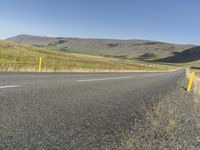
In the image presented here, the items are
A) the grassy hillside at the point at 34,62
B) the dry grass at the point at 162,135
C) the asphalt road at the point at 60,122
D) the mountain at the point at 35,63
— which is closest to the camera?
the asphalt road at the point at 60,122

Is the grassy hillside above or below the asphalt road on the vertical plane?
above

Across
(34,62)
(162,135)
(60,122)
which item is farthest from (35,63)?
(162,135)

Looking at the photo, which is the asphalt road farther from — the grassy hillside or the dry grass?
the grassy hillside

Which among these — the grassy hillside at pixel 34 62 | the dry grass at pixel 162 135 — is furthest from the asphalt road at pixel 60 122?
the grassy hillside at pixel 34 62

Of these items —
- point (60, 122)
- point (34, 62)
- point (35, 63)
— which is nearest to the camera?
point (60, 122)

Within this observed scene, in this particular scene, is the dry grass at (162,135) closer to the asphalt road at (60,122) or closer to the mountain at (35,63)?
the asphalt road at (60,122)

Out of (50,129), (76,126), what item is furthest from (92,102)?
(50,129)

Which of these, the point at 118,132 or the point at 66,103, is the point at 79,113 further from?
the point at 118,132

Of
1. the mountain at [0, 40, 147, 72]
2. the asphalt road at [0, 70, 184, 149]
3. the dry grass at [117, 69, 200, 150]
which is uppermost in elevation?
the mountain at [0, 40, 147, 72]

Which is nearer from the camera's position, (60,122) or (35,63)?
(60,122)

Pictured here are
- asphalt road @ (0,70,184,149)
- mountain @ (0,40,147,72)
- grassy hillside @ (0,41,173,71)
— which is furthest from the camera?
grassy hillside @ (0,41,173,71)

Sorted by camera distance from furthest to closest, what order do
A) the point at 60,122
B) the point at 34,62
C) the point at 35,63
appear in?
the point at 34,62 → the point at 35,63 → the point at 60,122

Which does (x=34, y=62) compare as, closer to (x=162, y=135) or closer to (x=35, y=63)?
(x=35, y=63)

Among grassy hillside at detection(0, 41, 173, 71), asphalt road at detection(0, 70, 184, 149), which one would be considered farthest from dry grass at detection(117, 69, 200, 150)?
grassy hillside at detection(0, 41, 173, 71)
